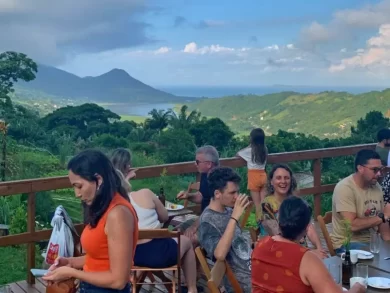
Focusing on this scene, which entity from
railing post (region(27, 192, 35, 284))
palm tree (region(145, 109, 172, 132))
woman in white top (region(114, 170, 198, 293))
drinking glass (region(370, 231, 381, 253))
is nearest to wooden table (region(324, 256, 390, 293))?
drinking glass (region(370, 231, 381, 253))

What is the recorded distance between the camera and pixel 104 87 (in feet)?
88.9

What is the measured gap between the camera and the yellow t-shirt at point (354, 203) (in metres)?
3.79

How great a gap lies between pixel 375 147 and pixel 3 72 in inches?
478

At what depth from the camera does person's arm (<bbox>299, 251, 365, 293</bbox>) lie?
7.45 ft

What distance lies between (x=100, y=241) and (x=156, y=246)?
1.59 meters

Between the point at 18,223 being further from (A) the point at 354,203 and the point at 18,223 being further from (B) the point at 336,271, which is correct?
(B) the point at 336,271

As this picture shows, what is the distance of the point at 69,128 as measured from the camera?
608 inches

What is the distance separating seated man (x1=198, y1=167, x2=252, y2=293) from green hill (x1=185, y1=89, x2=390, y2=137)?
1256cm

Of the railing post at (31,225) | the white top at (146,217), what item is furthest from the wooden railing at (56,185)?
the white top at (146,217)

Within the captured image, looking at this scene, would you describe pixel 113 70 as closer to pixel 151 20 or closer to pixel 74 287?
pixel 151 20

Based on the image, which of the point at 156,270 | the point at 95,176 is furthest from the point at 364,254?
the point at 95,176

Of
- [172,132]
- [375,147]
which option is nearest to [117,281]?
[375,147]

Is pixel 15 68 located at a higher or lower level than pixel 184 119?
higher

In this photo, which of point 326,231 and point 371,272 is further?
point 326,231
